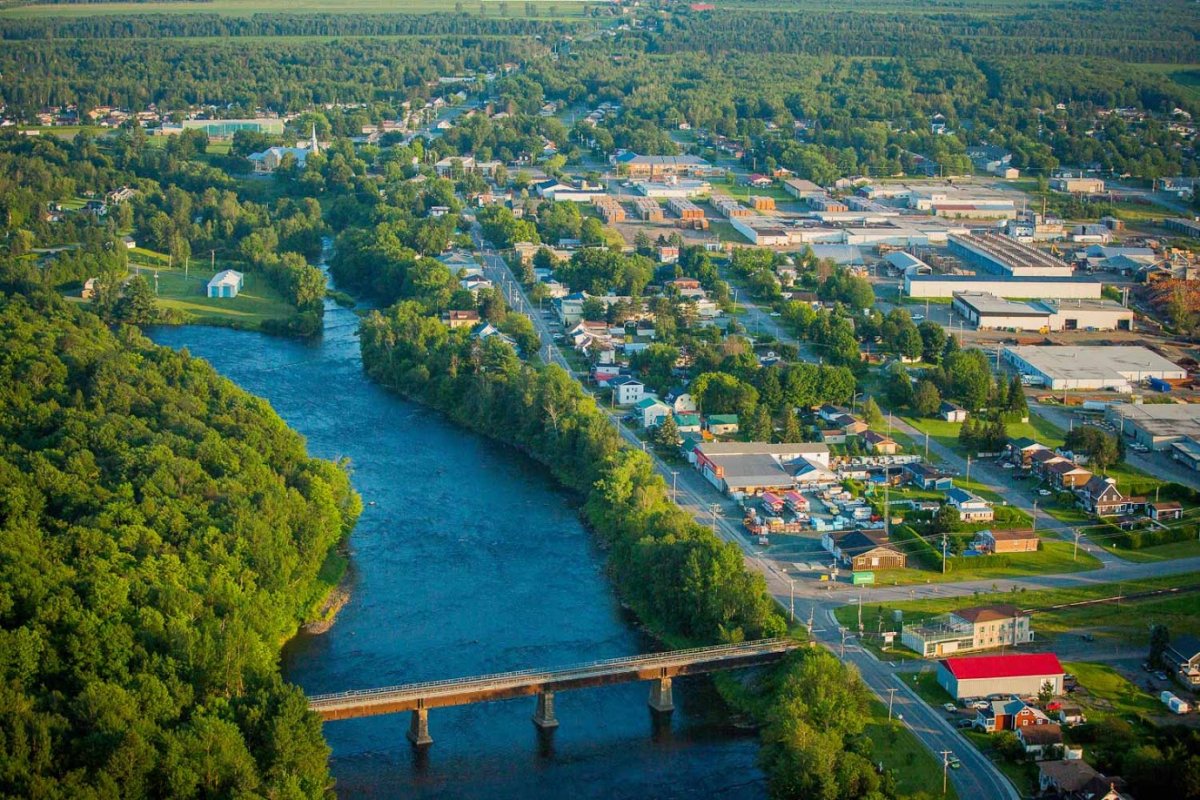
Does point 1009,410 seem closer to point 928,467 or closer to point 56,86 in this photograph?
point 928,467

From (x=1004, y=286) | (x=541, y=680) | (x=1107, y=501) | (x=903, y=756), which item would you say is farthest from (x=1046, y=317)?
(x=541, y=680)

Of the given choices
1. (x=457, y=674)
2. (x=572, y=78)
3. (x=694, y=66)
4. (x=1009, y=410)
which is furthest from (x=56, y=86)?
(x=457, y=674)

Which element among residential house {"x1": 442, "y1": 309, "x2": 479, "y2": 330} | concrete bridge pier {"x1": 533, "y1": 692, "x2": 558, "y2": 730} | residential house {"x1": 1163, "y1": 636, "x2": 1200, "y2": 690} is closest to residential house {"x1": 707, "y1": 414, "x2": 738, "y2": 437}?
residential house {"x1": 442, "y1": 309, "x2": 479, "y2": 330}

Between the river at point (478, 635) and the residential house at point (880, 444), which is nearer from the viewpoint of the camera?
the river at point (478, 635)

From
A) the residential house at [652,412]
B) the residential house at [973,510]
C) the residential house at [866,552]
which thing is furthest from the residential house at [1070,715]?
the residential house at [652,412]

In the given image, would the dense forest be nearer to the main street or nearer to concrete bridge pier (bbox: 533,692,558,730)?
concrete bridge pier (bbox: 533,692,558,730)

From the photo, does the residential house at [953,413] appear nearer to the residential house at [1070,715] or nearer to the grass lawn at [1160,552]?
the grass lawn at [1160,552]

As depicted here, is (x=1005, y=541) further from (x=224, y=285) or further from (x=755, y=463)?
(x=224, y=285)
